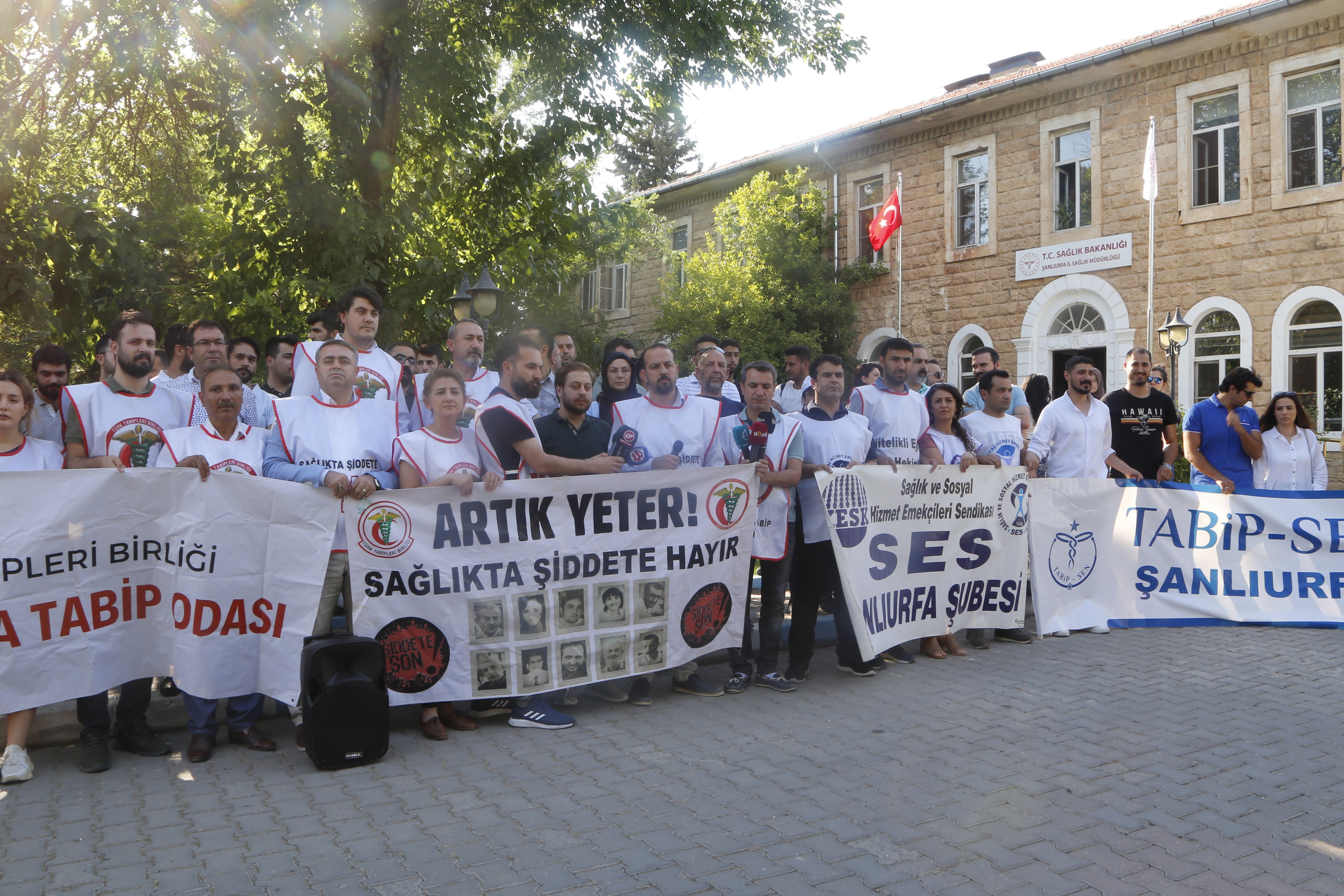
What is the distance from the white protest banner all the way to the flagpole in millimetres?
20073

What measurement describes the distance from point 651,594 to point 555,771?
5.13 feet

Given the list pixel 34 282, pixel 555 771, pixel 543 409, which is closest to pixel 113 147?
pixel 34 282

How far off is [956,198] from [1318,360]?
27.3 ft

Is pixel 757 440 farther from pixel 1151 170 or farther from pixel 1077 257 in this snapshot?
pixel 1077 257

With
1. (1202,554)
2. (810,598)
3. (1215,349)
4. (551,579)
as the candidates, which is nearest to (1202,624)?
(1202,554)

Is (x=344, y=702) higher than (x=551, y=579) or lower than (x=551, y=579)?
lower

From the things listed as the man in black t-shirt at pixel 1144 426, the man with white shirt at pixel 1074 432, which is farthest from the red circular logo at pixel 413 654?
the man in black t-shirt at pixel 1144 426

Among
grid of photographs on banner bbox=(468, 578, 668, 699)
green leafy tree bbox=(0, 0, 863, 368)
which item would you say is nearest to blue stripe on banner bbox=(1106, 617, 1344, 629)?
grid of photographs on banner bbox=(468, 578, 668, 699)

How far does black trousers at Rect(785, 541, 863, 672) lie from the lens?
6570mm

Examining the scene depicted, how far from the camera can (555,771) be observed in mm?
4719

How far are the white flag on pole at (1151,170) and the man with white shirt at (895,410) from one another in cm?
1373

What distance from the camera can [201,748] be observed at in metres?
4.92

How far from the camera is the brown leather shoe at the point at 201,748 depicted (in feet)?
16.1

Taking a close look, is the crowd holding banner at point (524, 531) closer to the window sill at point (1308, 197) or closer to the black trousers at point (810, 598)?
the black trousers at point (810, 598)
